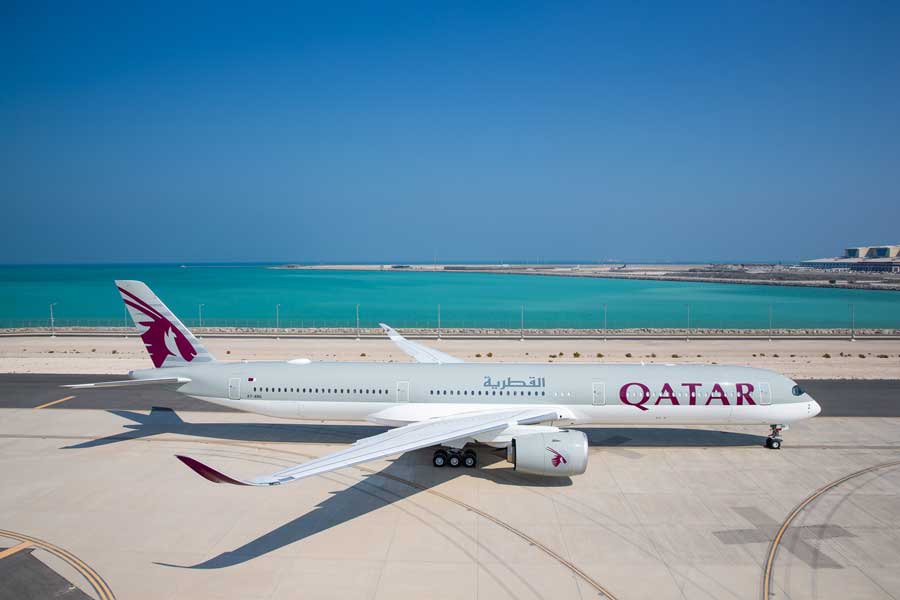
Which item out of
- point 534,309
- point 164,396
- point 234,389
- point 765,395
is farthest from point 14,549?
point 534,309

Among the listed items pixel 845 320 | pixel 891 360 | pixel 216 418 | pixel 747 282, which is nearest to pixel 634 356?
pixel 891 360

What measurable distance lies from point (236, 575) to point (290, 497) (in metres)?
4.86

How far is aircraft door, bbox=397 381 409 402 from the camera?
74.6ft

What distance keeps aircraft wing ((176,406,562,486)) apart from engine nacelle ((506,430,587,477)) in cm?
144

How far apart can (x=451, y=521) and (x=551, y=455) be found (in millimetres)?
4359

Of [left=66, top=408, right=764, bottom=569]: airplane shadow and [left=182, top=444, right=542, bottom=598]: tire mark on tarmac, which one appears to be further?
[left=66, top=408, right=764, bottom=569]: airplane shadow

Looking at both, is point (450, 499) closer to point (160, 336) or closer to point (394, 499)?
point (394, 499)

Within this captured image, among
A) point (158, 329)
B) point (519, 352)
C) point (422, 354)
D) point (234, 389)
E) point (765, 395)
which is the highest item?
point (158, 329)

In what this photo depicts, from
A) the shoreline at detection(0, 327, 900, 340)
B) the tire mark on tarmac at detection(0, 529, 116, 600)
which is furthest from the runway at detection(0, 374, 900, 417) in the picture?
the shoreline at detection(0, 327, 900, 340)

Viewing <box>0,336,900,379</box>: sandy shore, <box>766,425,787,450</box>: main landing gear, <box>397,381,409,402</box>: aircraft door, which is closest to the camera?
<box>397,381,409,402</box>: aircraft door

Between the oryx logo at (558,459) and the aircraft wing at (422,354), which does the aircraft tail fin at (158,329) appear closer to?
the aircraft wing at (422,354)

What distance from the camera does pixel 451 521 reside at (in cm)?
1705

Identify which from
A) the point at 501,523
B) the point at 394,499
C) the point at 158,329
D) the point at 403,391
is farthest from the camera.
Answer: the point at 158,329

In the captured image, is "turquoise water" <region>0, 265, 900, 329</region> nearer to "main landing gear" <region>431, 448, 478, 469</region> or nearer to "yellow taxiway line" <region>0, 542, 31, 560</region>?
"yellow taxiway line" <region>0, 542, 31, 560</region>
